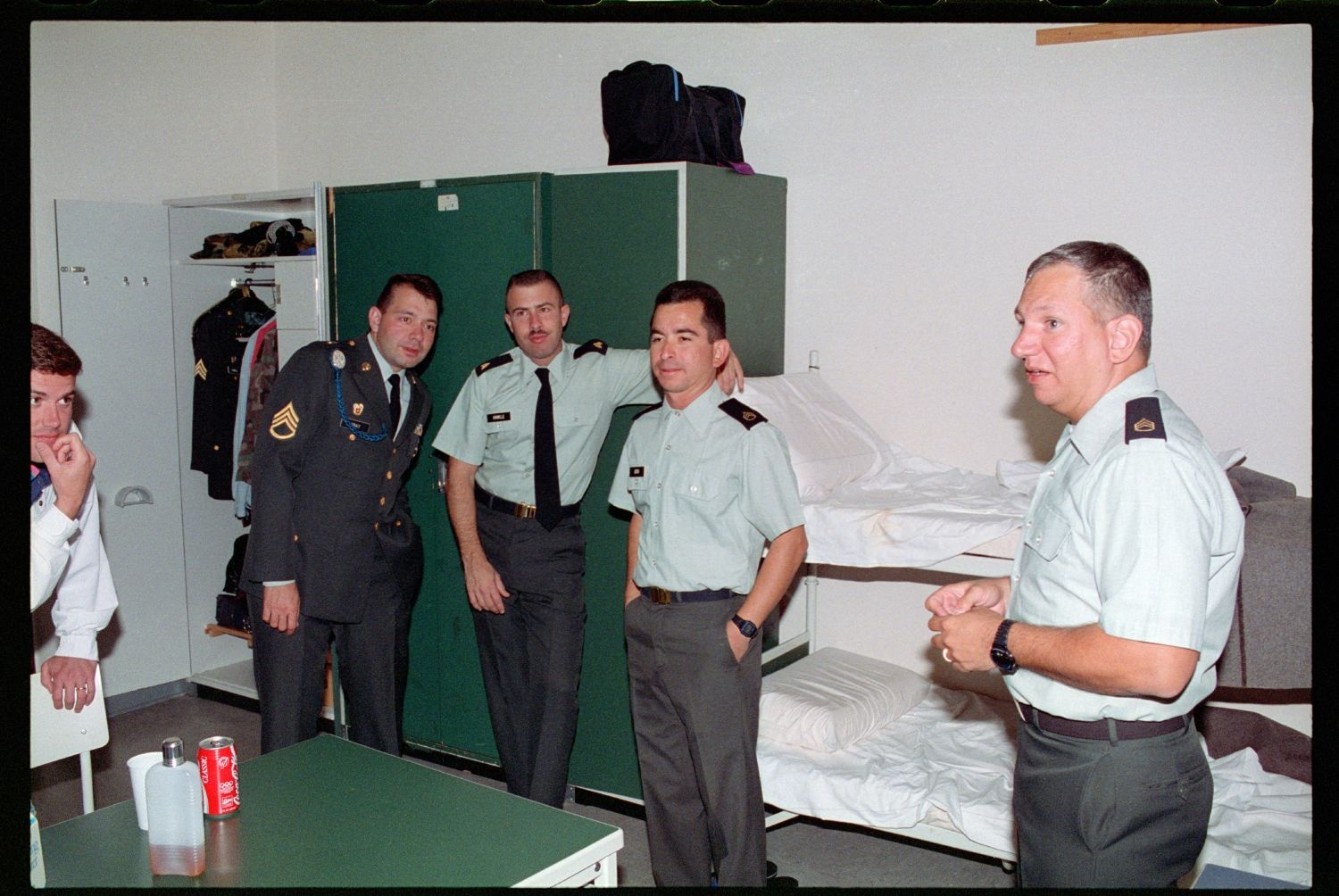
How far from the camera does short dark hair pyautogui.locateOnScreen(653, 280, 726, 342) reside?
8.83 feet

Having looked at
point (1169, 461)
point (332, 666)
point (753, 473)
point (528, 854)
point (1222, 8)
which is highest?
point (1222, 8)

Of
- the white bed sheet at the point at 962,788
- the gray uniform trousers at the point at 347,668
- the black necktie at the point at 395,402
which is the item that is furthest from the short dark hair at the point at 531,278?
the white bed sheet at the point at 962,788

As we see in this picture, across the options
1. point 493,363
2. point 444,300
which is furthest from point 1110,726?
point 444,300

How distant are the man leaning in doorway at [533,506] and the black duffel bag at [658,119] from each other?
0.51 meters

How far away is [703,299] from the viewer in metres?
2.70

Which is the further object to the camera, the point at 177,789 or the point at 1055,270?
the point at 1055,270

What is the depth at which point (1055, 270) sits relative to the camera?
1777mm

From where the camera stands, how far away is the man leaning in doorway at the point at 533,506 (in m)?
3.21

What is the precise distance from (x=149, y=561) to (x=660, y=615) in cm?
287

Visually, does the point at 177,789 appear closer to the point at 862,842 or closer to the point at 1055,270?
the point at 1055,270

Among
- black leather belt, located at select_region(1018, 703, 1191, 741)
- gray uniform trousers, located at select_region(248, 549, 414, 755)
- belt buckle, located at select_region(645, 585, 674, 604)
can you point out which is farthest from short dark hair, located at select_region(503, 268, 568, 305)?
black leather belt, located at select_region(1018, 703, 1191, 741)

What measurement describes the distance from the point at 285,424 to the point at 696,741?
149cm
